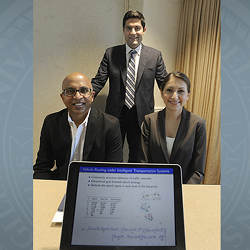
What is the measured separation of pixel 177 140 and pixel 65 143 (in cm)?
60

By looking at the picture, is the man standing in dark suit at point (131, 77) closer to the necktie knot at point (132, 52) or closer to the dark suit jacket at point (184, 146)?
the necktie knot at point (132, 52)

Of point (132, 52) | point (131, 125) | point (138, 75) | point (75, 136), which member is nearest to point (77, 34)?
point (132, 52)

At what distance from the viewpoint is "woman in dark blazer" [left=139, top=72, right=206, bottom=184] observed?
160cm

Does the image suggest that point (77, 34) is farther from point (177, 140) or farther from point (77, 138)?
point (177, 140)

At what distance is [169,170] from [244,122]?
355mm

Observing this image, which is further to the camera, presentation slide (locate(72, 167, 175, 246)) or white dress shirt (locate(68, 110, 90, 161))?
white dress shirt (locate(68, 110, 90, 161))

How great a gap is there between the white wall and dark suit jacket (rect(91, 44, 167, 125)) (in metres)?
0.57

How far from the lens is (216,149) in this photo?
281cm

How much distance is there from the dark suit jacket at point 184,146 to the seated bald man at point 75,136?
19cm

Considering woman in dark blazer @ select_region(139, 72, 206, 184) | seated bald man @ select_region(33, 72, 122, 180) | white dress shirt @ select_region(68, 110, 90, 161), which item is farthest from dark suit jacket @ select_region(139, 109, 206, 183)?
white dress shirt @ select_region(68, 110, 90, 161)

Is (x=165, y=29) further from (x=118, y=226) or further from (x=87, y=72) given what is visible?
(x=118, y=226)

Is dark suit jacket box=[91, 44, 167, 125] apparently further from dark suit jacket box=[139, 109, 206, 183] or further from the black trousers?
dark suit jacket box=[139, 109, 206, 183]

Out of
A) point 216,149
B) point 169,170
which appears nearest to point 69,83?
point 169,170

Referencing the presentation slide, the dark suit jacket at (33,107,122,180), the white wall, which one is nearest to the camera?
the presentation slide
